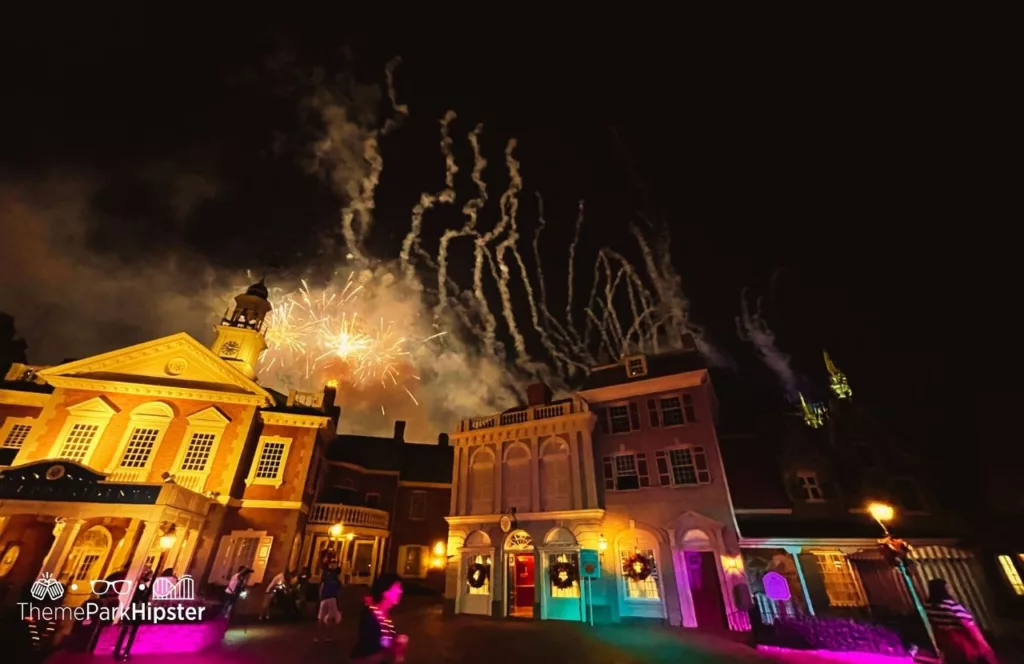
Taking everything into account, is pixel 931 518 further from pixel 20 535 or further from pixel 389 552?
pixel 20 535

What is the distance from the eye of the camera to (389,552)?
1098 inches

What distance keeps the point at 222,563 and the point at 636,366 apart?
22.3 metres

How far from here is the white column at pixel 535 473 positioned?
68.6ft

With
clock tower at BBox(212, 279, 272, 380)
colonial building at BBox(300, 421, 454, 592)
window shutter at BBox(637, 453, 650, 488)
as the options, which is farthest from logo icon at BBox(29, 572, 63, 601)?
window shutter at BBox(637, 453, 650, 488)

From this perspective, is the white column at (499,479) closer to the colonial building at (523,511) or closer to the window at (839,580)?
the colonial building at (523,511)

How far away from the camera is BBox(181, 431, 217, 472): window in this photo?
68.6 ft

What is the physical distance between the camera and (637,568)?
18.1 meters

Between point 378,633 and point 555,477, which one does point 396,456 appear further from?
point 378,633

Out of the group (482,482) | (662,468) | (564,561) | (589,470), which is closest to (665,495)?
(662,468)

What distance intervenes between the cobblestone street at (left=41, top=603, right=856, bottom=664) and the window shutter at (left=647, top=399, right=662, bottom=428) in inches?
338

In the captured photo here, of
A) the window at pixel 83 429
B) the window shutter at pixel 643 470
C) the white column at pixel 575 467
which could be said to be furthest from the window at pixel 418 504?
the window at pixel 83 429

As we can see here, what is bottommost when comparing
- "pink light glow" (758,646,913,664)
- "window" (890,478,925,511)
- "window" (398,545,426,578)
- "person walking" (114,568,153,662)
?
"pink light glow" (758,646,913,664)

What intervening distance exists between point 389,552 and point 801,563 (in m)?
22.9

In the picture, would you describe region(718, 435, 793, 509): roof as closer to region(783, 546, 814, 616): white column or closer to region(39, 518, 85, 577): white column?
region(783, 546, 814, 616): white column
